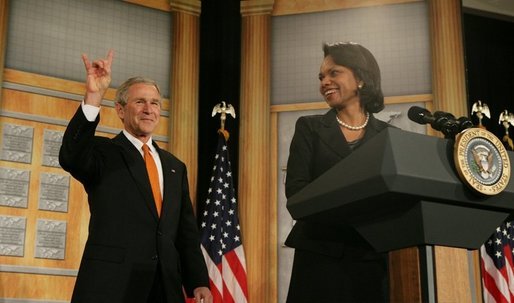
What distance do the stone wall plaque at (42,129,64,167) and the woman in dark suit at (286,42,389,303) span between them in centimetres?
366

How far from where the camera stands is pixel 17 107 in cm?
535

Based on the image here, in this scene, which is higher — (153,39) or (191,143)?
(153,39)

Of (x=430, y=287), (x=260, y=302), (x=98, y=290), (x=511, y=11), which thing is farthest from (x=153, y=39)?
(x=430, y=287)

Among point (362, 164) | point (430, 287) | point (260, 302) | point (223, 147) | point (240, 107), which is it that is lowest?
point (260, 302)

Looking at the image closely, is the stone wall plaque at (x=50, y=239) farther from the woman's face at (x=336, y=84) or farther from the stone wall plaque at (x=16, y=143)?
the woman's face at (x=336, y=84)

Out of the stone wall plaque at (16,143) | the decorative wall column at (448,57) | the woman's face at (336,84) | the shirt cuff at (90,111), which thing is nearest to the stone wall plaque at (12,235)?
the stone wall plaque at (16,143)

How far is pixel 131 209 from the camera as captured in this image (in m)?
2.54

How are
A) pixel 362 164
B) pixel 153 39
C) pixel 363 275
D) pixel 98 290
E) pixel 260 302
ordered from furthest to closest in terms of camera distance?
pixel 153 39
pixel 260 302
pixel 98 290
pixel 363 275
pixel 362 164

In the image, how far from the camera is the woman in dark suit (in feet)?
6.12

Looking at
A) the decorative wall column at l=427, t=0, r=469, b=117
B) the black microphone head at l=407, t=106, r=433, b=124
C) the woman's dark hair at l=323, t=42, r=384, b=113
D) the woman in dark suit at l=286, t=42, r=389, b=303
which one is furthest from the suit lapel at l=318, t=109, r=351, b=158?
the decorative wall column at l=427, t=0, r=469, b=117

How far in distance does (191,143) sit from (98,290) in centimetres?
358

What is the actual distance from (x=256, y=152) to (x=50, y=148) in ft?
5.80

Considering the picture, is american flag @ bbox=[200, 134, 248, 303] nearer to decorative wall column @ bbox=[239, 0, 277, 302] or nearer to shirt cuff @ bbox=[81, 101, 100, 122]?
decorative wall column @ bbox=[239, 0, 277, 302]

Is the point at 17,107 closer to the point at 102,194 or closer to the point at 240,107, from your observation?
the point at 240,107
